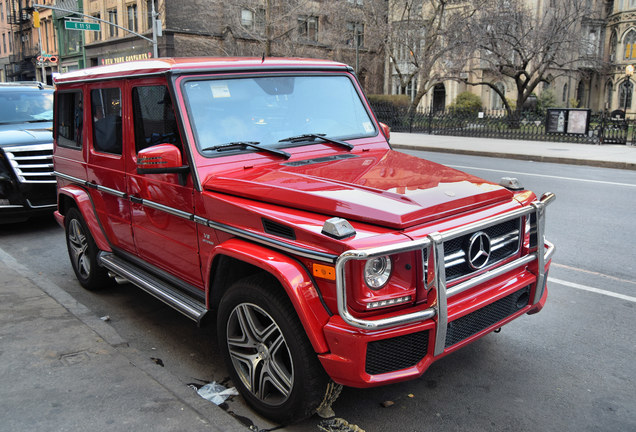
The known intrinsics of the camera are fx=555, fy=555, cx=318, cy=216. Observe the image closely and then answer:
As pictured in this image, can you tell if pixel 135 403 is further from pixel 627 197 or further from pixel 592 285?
pixel 627 197

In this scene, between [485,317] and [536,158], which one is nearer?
[485,317]

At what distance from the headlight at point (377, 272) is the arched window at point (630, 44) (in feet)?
189

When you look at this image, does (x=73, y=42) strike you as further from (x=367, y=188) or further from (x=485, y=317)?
(x=485, y=317)

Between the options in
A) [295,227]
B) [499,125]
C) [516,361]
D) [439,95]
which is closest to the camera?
[295,227]

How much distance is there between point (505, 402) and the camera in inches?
137

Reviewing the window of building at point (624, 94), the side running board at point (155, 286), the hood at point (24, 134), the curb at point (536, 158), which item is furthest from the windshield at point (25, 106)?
the window of building at point (624, 94)

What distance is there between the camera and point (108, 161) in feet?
15.6

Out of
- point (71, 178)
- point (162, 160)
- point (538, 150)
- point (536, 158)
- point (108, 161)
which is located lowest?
point (536, 158)

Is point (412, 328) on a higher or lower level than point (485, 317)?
higher

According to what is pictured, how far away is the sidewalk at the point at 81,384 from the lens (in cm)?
313

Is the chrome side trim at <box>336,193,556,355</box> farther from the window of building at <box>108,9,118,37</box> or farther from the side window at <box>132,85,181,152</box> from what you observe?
the window of building at <box>108,9,118,37</box>

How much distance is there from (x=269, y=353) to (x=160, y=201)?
1555mm

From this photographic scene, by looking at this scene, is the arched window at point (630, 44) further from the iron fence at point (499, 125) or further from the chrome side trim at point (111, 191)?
the chrome side trim at point (111, 191)

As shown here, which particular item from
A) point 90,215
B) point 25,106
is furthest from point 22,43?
point 90,215
